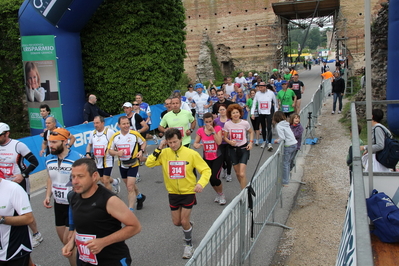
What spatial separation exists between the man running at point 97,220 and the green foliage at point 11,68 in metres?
13.5

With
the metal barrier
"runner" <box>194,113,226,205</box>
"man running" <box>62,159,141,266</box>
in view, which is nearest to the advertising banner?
"runner" <box>194,113,226,205</box>

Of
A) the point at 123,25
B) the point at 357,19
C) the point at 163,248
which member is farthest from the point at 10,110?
the point at 357,19

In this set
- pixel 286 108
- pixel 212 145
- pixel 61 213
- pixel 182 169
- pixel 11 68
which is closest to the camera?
pixel 61 213

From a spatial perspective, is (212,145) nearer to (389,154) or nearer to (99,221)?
(389,154)

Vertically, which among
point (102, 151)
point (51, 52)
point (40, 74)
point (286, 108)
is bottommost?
point (102, 151)

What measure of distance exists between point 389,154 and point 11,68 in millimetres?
14602

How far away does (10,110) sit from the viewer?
52.4 feet

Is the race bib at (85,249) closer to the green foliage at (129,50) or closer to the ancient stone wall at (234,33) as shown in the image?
the green foliage at (129,50)

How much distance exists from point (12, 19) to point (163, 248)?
1295cm

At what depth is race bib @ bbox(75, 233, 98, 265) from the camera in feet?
10.9

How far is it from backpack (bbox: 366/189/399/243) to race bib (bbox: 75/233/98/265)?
2.49m

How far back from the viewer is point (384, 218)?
10.8 feet

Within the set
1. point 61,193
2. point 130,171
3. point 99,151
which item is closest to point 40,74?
point 99,151

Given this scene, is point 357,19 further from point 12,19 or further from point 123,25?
point 12,19
